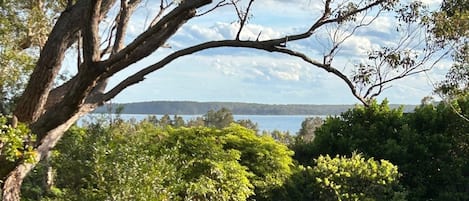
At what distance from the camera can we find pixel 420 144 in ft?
29.2

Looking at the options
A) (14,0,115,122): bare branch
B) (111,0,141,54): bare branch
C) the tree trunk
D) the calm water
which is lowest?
the tree trunk

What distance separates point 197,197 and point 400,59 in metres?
2.79

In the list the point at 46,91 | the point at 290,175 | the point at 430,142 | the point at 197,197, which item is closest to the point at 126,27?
the point at 46,91

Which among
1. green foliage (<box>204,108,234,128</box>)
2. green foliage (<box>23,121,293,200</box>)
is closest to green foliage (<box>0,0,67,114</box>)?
green foliage (<box>23,121,293,200</box>)

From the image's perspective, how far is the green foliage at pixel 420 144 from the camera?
872cm

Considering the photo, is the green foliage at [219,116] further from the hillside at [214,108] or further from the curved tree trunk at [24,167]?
the curved tree trunk at [24,167]

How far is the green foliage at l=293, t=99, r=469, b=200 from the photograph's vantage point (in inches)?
343

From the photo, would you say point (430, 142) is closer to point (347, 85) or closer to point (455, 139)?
point (455, 139)

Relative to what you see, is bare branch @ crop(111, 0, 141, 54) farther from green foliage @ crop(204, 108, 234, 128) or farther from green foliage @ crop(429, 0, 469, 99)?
green foliage @ crop(204, 108, 234, 128)

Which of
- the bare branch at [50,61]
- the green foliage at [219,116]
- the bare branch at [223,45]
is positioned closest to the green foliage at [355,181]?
the bare branch at [223,45]

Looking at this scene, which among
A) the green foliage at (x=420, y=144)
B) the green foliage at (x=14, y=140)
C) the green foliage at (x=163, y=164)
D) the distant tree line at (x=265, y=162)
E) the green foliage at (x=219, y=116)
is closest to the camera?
the green foliage at (x=14, y=140)

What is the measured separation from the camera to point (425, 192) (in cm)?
875

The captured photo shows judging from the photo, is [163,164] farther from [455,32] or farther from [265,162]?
[455,32]

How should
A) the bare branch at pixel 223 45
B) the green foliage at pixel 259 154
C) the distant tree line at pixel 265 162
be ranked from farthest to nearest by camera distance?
1. the green foliage at pixel 259 154
2. the distant tree line at pixel 265 162
3. the bare branch at pixel 223 45
